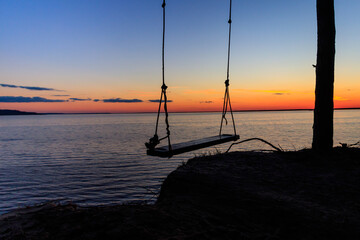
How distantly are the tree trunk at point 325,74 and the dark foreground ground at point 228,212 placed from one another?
3.58 ft

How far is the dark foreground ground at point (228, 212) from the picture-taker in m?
2.88

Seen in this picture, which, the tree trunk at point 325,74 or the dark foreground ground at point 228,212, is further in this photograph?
the tree trunk at point 325,74

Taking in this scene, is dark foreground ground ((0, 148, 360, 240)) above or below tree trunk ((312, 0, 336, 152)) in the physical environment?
below

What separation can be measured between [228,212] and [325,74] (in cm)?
471

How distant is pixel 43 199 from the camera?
856 centimetres

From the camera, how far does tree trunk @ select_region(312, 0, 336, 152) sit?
6.09 m

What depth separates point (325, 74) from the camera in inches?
240

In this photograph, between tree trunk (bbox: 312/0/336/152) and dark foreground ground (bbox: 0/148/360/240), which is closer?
dark foreground ground (bbox: 0/148/360/240)

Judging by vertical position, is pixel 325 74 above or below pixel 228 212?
above

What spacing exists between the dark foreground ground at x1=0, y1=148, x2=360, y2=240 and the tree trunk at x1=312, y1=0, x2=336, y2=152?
109cm

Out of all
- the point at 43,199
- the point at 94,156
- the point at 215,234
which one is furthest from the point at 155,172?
the point at 215,234

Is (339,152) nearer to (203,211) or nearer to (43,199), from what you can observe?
(203,211)

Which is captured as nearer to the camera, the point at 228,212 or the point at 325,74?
the point at 228,212

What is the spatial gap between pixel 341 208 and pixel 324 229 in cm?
73
